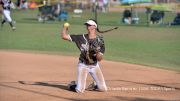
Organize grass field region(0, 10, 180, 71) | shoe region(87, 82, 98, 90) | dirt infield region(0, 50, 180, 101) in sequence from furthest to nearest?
grass field region(0, 10, 180, 71), shoe region(87, 82, 98, 90), dirt infield region(0, 50, 180, 101)

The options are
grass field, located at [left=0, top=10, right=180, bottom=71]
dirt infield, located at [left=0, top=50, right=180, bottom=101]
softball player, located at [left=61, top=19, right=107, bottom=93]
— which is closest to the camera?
dirt infield, located at [left=0, top=50, right=180, bottom=101]

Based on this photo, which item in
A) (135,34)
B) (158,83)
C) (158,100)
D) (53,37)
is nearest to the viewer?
(158,100)

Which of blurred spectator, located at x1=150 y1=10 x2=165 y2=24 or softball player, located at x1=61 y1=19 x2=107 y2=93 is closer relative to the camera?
softball player, located at x1=61 y1=19 x2=107 y2=93

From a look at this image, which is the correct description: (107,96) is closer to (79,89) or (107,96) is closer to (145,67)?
(79,89)

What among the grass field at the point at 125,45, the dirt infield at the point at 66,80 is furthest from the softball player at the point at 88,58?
the grass field at the point at 125,45

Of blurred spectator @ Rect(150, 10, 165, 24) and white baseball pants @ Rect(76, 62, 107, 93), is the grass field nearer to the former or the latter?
white baseball pants @ Rect(76, 62, 107, 93)

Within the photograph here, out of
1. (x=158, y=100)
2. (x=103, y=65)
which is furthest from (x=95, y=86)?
(x=103, y=65)

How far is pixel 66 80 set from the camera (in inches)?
488

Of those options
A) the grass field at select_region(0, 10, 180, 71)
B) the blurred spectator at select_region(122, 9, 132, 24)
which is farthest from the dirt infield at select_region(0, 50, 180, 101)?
the blurred spectator at select_region(122, 9, 132, 24)

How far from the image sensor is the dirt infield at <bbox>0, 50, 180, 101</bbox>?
10094 millimetres

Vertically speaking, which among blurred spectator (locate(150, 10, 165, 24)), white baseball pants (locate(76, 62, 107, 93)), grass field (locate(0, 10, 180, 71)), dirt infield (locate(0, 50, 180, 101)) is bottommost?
blurred spectator (locate(150, 10, 165, 24))

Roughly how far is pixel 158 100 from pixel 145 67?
17.2 ft

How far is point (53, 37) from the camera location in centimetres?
2341

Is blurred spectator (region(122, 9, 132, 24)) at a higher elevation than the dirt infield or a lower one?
lower
